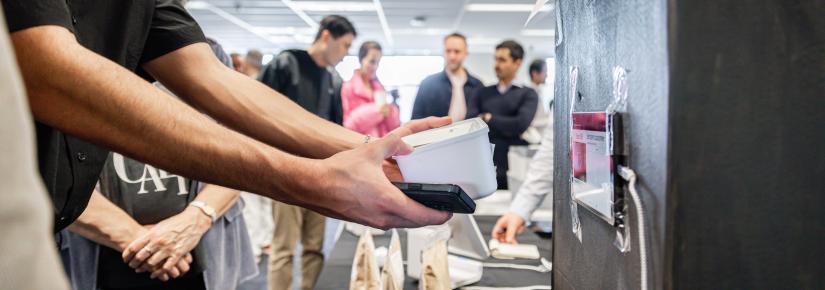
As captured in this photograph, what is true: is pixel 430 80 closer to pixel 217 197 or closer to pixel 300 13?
pixel 217 197

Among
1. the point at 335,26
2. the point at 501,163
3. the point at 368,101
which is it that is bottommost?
the point at 501,163

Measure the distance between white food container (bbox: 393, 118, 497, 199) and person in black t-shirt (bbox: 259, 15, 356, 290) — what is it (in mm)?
1852

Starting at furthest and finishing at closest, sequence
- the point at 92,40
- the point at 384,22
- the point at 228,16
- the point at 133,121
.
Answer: the point at 384,22, the point at 228,16, the point at 92,40, the point at 133,121

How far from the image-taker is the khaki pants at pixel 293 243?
2506 mm

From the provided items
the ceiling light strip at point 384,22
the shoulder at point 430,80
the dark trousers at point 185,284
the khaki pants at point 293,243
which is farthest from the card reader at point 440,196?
the ceiling light strip at point 384,22

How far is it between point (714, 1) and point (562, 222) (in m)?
0.43

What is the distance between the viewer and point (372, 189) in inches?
27.7

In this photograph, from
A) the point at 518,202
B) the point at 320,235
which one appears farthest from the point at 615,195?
the point at 320,235

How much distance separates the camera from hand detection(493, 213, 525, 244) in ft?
5.26

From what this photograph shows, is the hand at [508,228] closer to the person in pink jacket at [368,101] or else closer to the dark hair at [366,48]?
the person in pink jacket at [368,101]

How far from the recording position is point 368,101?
11.2 feet

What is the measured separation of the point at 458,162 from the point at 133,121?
0.36 meters

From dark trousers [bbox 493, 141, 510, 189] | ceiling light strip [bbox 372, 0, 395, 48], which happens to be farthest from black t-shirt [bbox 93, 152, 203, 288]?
ceiling light strip [bbox 372, 0, 395, 48]

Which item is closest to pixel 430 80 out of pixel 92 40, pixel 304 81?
pixel 304 81
